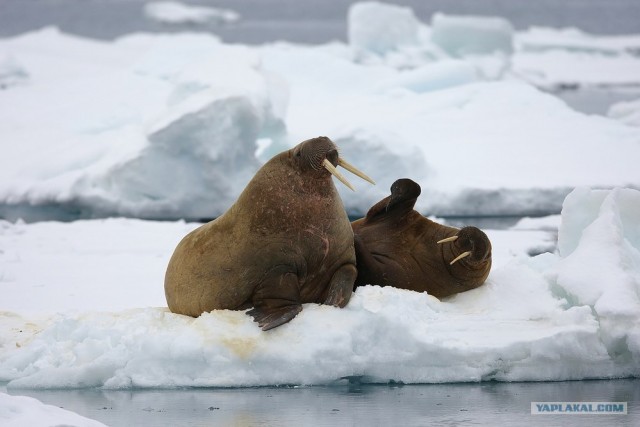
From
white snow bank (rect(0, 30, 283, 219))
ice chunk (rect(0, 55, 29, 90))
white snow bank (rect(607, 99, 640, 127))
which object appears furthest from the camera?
ice chunk (rect(0, 55, 29, 90))

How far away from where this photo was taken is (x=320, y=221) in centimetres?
576

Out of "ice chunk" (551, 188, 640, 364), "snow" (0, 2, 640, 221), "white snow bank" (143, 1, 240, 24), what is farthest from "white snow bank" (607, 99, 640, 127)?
"white snow bank" (143, 1, 240, 24)

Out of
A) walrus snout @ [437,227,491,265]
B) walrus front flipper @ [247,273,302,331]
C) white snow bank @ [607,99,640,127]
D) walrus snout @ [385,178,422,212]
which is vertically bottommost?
white snow bank @ [607,99,640,127]

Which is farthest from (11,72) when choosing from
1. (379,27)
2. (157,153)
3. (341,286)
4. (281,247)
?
(341,286)

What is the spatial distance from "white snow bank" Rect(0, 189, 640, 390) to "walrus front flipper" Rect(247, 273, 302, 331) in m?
0.06

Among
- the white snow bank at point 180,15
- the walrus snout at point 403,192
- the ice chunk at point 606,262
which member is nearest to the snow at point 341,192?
the ice chunk at point 606,262

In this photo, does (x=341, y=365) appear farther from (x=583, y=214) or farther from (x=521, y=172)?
(x=521, y=172)

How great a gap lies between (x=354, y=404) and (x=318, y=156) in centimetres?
126

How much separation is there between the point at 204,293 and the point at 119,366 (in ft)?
1.84

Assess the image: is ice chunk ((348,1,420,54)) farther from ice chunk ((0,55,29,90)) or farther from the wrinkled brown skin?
the wrinkled brown skin

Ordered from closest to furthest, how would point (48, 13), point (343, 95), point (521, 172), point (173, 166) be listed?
point (173, 166) < point (521, 172) < point (343, 95) < point (48, 13)

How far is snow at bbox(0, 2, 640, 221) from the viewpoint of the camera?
12219 millimetres

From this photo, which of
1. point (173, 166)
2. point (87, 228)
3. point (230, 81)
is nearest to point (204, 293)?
point (87, 228)

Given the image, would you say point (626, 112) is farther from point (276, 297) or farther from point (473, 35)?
point (276, 297)
